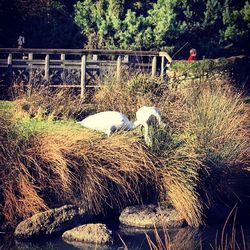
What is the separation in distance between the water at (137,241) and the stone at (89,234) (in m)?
0.07

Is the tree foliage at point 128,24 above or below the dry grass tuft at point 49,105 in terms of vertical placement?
above

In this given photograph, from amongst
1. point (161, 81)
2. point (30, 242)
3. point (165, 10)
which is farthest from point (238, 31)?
point (30, 242)

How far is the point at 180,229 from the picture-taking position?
7.23m

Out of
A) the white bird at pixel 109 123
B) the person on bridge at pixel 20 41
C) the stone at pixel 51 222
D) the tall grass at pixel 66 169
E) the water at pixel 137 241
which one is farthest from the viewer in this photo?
the person on bridge at pixel 20 41

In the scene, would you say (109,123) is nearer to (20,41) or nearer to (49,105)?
(49,105)

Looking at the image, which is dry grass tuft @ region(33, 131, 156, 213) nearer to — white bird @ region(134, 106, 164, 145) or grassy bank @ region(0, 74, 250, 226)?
grassy bank @ region(0, 74, 250, 226)

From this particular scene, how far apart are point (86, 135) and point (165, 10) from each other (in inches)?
436

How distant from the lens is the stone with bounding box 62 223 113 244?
6527 millimetres

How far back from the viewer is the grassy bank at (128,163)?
276 inches

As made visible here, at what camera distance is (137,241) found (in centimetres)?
681

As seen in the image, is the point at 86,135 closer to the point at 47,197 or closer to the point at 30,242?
the point at 47,197

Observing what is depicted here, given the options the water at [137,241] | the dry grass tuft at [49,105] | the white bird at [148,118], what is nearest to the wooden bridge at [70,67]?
the dry grass tuft at [49,105]

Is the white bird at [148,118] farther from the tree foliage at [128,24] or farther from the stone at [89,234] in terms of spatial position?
the tree foliage at [128,24]

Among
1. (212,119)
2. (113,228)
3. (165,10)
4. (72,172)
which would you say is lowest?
(113,228)
